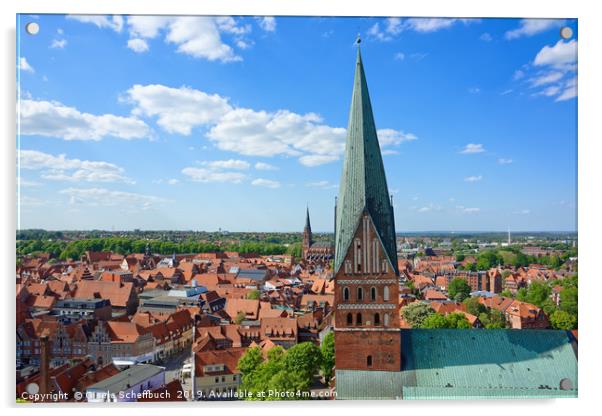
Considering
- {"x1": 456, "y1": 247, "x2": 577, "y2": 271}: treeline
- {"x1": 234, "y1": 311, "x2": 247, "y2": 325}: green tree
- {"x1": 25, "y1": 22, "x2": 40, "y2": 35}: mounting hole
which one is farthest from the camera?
{"x1": 456, "y1": 247, "x2": 577, "y2": 271}: treeline

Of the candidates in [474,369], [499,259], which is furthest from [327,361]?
[499,259]

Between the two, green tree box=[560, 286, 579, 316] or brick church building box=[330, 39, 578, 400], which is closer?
brick church building box=[330, 39, 578, 400]

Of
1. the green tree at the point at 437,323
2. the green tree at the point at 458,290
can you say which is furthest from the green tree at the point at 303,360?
the green tree at the point at 458,290

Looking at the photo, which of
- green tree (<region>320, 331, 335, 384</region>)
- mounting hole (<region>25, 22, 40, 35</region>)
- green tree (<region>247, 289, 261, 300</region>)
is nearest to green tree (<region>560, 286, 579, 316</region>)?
green tree (<region>320, 331, 335, 384</region>)

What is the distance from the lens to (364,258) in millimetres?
13148

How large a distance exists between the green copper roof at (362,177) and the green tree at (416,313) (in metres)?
16.6

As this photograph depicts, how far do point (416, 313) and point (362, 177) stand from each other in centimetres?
1871

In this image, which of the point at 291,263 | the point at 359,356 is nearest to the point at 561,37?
Result: the point at 359,356

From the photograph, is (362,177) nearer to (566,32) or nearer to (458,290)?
(566,32)

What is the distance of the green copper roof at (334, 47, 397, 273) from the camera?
508 inches

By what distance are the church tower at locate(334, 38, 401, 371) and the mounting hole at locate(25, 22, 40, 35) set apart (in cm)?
823

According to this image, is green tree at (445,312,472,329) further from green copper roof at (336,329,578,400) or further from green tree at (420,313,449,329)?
green copper roof at (336,329,578,400)

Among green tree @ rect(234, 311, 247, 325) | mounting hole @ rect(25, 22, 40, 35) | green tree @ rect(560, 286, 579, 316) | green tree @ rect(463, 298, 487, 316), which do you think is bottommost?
green tree @ rect(234, 311, 247, 325)
